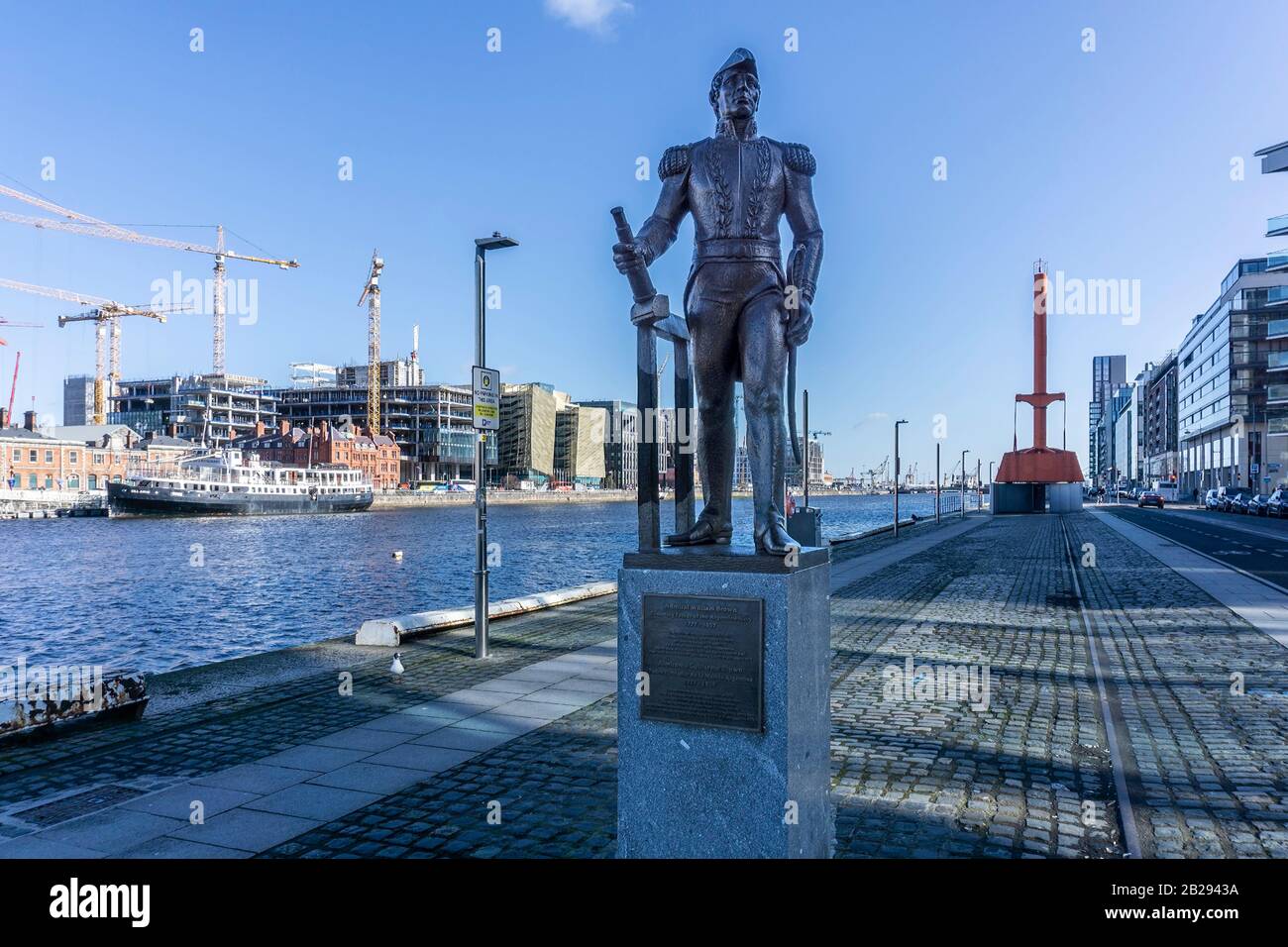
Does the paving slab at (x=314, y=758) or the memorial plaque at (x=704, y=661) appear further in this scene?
the paving slab at (x=314, y=758)

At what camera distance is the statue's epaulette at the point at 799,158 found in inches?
218

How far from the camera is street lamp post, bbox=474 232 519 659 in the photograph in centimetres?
1196

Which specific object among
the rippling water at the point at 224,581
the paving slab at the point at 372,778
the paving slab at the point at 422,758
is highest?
the paving slab at the point at 372,778

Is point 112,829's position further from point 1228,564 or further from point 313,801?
point 1228,564

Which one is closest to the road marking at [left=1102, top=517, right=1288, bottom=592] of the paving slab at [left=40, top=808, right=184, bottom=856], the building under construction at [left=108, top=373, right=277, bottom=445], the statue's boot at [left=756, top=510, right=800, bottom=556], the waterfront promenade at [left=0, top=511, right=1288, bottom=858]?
the waterfront promenade at [left=0, top=511, right=1288, bottom=858]

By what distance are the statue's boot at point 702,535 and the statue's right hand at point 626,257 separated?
1.67 m

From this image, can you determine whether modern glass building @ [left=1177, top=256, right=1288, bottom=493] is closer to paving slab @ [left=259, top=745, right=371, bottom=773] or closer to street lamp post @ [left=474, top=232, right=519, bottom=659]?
street lamp post @ [left=474, top=232, right=519, bottom=659]

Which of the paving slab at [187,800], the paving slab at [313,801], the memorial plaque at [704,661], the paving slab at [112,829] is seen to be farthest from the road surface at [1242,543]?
the paving slab at [112,829]

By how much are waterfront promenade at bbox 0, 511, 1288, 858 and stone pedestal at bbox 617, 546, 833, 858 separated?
2.68 ft

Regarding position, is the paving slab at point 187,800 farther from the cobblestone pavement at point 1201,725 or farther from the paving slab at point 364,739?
the cobblestone pavement at point 1201,725

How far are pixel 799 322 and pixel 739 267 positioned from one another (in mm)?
514

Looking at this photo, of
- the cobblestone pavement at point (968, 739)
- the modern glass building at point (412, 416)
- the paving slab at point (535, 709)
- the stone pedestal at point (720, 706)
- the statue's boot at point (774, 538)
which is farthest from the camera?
the modern glass building at point (412, 416)
